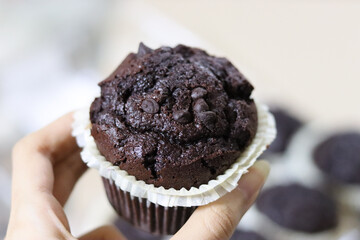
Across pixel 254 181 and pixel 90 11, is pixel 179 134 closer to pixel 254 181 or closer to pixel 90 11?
pixel 254 181

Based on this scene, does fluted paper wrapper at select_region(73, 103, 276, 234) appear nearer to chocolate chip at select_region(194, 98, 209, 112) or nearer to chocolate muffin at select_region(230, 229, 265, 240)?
chocolate chip at select_region(194, 98, 209, 112)

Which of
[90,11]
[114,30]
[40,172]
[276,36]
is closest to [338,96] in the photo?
[276,36]

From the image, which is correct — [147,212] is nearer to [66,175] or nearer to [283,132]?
[66,175]

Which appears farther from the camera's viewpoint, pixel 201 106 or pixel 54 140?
pixel 54 140

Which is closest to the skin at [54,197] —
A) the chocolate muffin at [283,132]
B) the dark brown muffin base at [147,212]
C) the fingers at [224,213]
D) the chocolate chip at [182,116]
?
the fingers at [224,213]

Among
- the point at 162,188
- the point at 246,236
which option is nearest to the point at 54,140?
the point at 162,188
